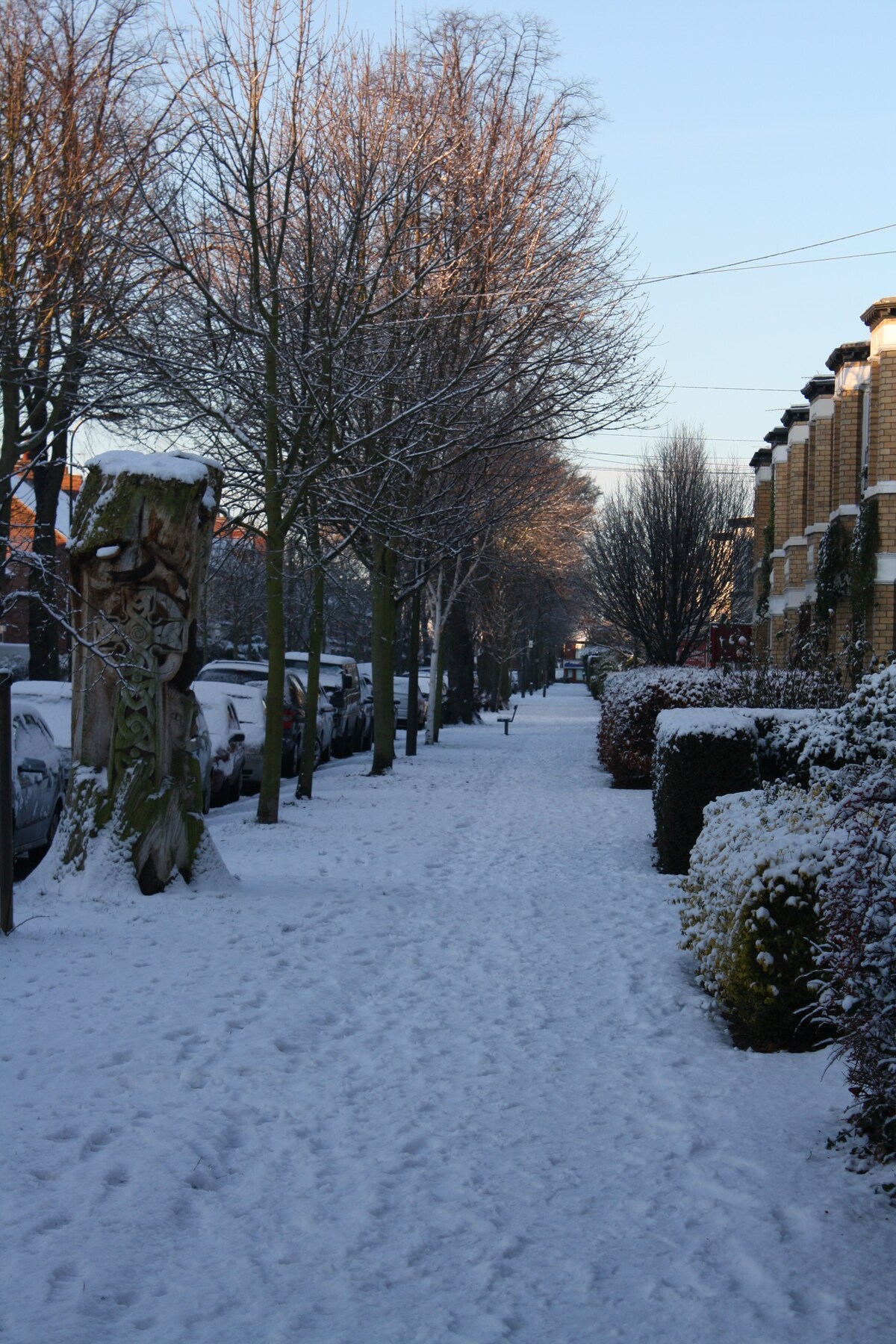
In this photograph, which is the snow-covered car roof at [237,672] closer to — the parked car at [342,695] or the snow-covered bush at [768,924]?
the parked car at [342,695]

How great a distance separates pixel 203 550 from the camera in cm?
894

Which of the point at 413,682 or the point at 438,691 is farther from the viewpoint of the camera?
the point at 438,691

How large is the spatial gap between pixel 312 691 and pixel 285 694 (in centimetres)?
456

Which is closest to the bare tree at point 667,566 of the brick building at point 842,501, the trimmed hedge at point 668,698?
the brick building at point 842,501

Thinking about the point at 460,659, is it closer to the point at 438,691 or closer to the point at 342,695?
the point at 438,691

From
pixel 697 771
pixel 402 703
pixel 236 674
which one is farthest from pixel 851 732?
pixel 402 703

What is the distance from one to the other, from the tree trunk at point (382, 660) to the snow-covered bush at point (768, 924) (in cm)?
1327

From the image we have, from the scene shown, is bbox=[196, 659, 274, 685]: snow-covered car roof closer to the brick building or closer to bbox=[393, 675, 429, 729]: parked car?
the brick building

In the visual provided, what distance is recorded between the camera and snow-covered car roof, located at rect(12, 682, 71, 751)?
13.2 meters

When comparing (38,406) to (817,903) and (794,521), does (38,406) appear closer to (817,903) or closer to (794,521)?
(817,903)

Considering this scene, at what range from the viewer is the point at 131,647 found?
8477mm

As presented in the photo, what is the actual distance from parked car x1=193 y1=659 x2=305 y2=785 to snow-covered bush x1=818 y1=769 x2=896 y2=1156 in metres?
14.2

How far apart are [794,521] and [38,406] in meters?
19.9

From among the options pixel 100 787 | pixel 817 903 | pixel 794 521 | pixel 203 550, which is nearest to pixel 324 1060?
pixel 817 903
